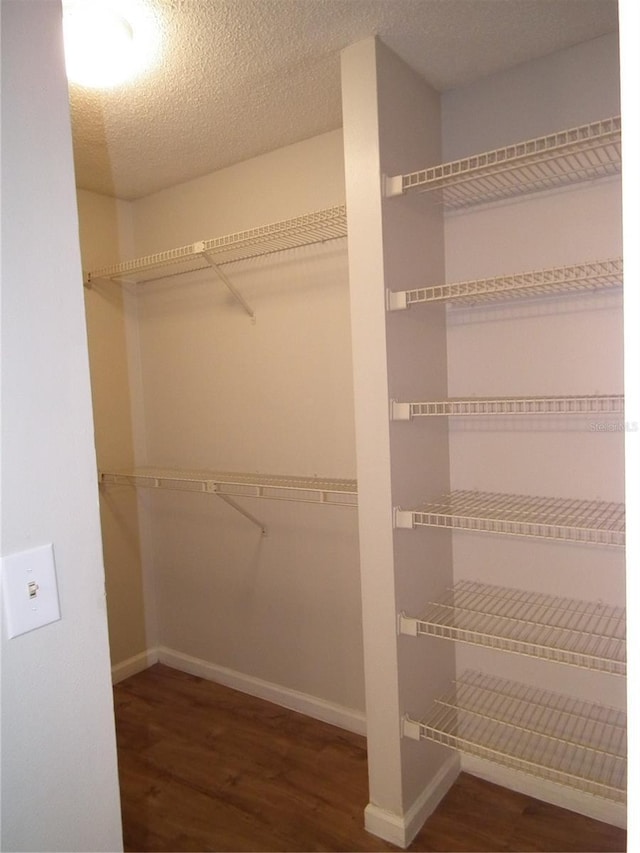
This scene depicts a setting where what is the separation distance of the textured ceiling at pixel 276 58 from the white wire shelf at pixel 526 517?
1397mm

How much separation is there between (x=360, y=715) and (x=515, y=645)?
1.04 m

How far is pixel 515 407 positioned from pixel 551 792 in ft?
4.42

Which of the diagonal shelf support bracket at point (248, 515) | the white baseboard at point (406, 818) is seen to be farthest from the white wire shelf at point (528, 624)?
the diagonal shelf support bracket at point (248, 515)

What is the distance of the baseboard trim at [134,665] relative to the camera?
2.94 m

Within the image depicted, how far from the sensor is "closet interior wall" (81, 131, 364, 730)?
7.79 ft

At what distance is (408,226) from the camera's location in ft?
5.98

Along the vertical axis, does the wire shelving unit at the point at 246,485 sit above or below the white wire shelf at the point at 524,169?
below

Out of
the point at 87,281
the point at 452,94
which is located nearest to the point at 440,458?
the point at 452,94

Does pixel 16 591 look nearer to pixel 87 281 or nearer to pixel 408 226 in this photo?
pixel 408 226

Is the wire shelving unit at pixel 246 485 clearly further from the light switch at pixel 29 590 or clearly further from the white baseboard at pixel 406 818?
the light switch at pixel 29 590

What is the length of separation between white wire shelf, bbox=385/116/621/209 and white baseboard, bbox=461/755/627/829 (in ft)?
6.04

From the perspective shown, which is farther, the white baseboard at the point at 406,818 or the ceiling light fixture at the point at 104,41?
the white baseboard at the point at 406,818

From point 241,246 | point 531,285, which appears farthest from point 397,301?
point 241,246

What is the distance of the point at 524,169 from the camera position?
5.66ft
